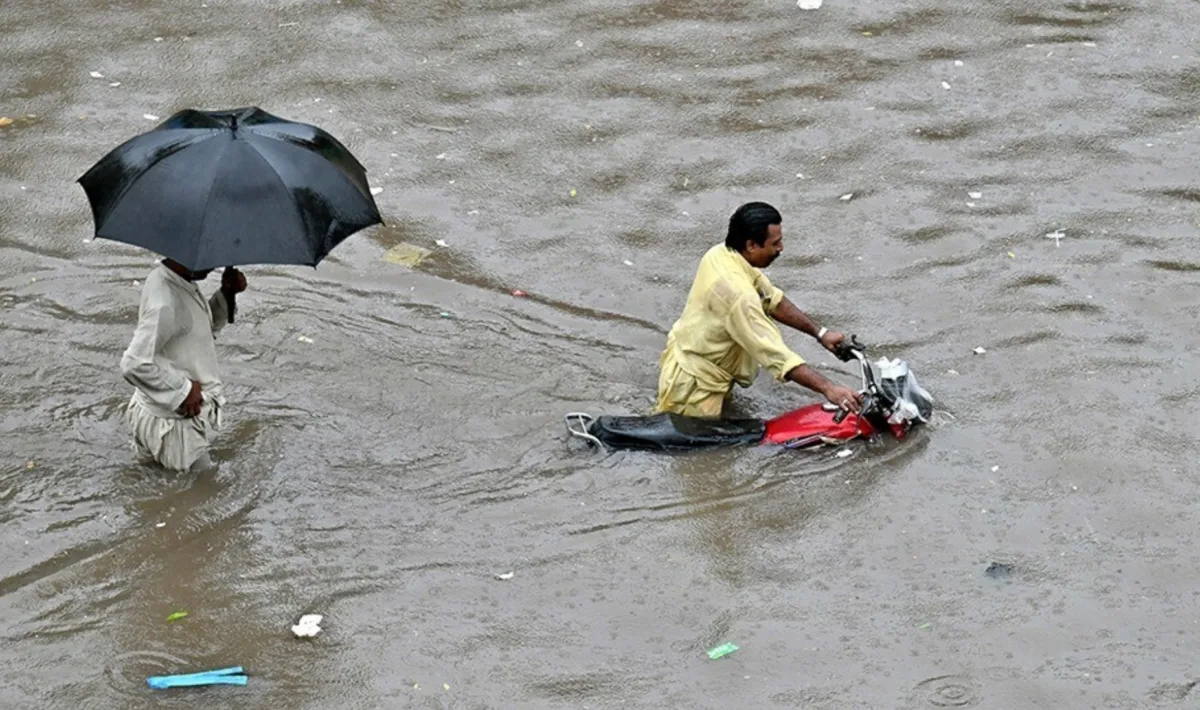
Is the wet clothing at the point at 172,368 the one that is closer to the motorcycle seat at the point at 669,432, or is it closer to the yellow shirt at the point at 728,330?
the motorcycle seat at the point at 669,432

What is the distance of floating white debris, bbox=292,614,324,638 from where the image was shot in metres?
5.38

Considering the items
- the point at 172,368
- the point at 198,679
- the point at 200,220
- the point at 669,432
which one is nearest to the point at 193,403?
the point at 172,368

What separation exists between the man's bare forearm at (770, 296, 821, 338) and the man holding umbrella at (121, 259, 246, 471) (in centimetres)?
230

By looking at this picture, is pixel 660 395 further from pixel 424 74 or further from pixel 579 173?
pixel 424 74

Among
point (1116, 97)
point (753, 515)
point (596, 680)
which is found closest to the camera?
point (596, 680)

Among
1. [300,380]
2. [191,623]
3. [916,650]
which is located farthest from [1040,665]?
[300,380]

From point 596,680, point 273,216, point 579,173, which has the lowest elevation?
point 596,680

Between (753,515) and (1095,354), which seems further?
(1095,354)

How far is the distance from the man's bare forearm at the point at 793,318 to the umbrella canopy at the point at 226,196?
1911 millimetres

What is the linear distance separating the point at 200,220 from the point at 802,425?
8.70ft

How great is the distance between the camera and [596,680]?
5184 mm

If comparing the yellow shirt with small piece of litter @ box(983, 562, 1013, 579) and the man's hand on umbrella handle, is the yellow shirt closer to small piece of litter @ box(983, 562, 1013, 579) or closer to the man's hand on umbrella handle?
small piece of litter @ box(983, 562, 1013, 579)

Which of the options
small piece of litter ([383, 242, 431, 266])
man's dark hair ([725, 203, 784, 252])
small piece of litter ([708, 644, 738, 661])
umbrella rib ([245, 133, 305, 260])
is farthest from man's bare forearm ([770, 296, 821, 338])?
umbrella rib ([245, 133, 305, 260])

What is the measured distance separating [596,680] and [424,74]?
5.29 metres
